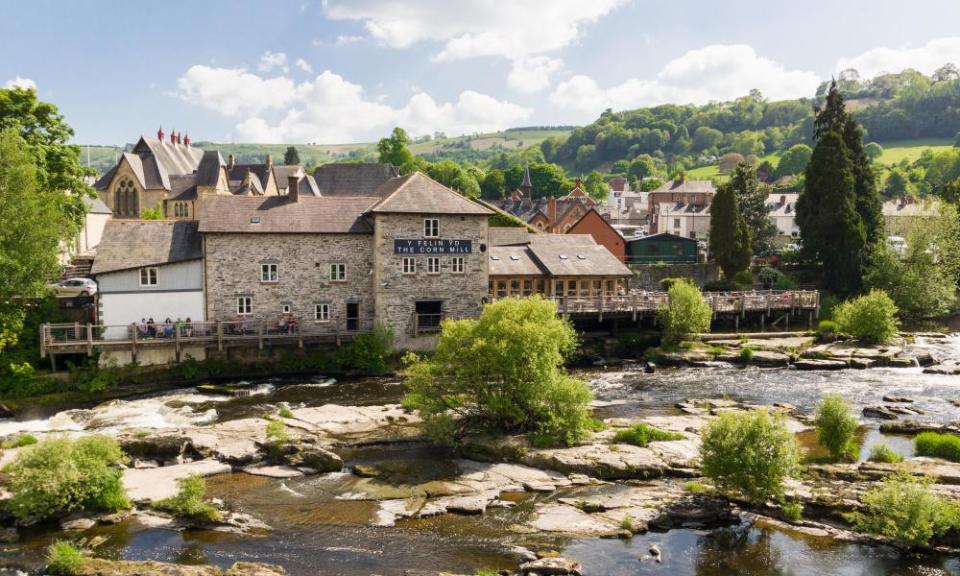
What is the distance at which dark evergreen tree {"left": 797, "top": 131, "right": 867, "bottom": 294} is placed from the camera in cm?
5909

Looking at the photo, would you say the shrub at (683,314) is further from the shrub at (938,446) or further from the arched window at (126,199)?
the arched window at (126,199)

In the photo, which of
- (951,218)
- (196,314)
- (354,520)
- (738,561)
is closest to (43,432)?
(196,314)

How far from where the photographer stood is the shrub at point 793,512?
20.5 metres

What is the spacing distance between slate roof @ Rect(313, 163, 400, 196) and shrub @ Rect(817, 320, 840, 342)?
145 ft

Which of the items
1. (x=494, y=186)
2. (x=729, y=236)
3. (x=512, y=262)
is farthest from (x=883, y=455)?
(x=494, y=186)

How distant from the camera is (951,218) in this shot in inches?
2280

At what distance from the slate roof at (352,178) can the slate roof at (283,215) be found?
118 feet

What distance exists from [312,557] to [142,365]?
2204cm

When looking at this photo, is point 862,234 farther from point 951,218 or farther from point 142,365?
point 142,365

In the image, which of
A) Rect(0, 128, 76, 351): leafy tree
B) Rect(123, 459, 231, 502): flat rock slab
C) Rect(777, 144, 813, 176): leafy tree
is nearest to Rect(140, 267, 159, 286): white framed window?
Rect(0, 128, 76, 351): leafy tree

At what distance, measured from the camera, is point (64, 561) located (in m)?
17.3

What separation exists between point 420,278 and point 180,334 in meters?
12.3

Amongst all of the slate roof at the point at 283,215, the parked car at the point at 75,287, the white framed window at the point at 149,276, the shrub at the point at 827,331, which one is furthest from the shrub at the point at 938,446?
the parked car at the point at 75,287

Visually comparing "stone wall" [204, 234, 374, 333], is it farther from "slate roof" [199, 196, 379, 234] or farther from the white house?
the white house
